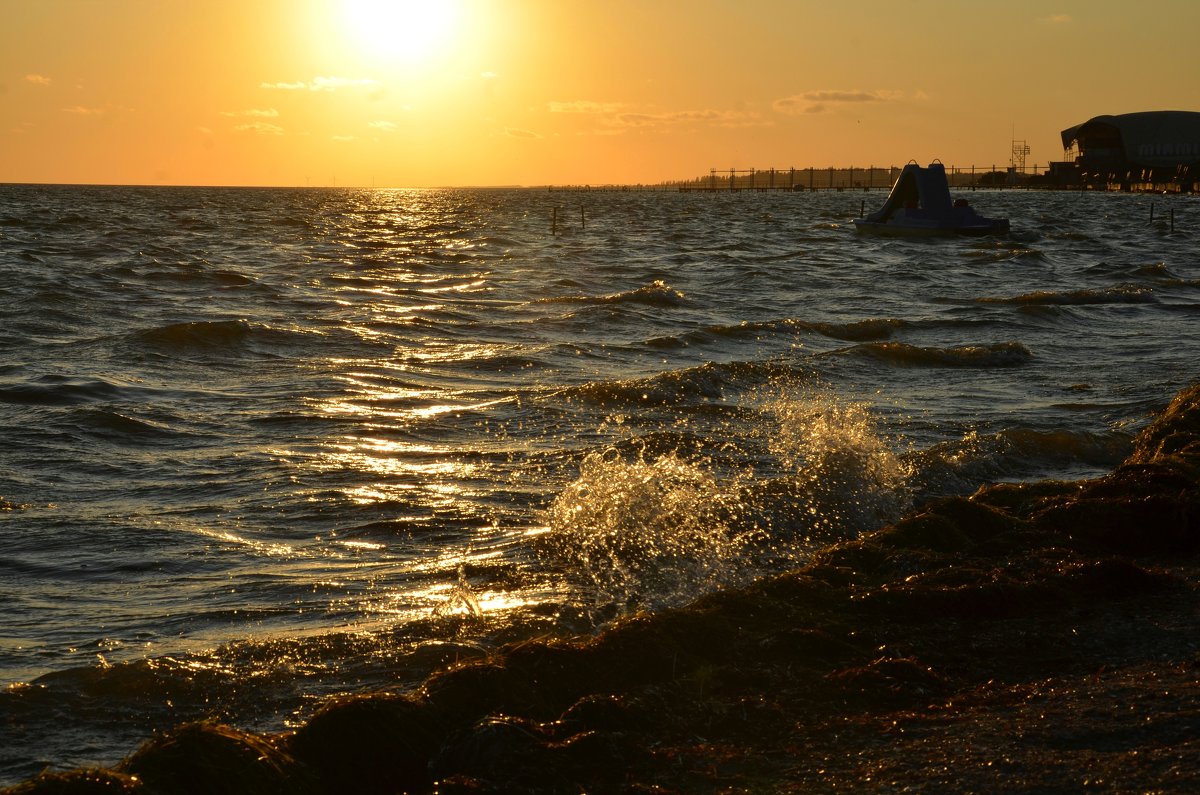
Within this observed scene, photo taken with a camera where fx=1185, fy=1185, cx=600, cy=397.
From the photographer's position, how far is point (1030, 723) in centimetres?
399

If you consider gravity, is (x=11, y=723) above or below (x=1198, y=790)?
below

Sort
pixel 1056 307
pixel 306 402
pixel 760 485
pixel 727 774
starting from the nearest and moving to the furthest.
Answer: pixel 727 774 < pixel 760 485 < pixel 306 402 < pixel 1056 307

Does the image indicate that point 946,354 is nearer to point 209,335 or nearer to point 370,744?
point 209,335

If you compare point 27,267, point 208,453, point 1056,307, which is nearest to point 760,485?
point 208,453

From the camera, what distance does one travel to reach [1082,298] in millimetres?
23672

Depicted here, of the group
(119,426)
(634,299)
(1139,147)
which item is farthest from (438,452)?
(1139,147)

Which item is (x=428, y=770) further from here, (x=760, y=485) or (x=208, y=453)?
(x=208, y=453)

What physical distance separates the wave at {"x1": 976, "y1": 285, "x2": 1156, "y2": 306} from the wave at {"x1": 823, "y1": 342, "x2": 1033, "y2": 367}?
23.7 feet

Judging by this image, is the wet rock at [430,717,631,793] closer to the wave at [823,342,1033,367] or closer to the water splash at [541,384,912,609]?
the water splash at [541,384,912,609]

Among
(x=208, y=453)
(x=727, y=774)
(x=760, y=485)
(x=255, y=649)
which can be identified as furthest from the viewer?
(x=208, y=453)

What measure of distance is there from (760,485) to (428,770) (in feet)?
16.1

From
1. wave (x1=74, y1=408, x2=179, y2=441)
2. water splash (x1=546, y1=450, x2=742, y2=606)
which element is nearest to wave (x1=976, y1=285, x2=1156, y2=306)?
water splash (x1=546, y1=450, x2=742, y2=606)

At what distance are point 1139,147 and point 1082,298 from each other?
105 meters

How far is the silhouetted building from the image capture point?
114 metres
